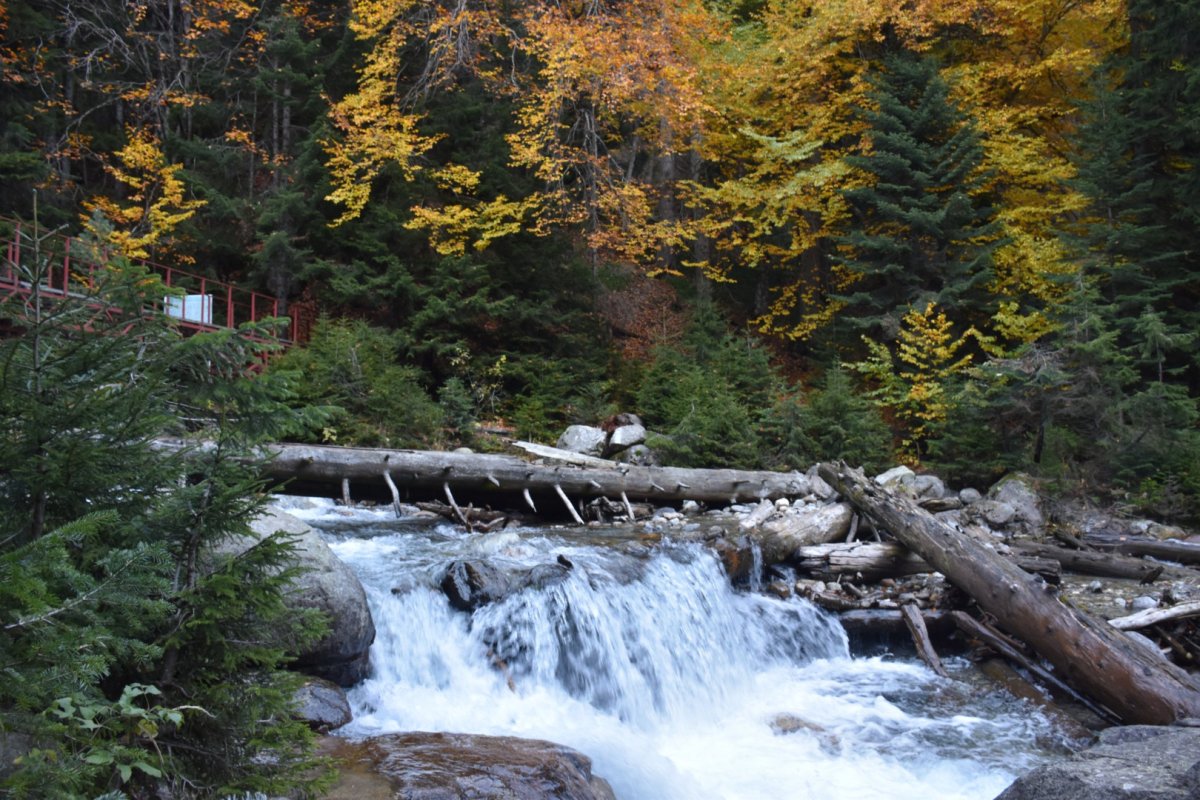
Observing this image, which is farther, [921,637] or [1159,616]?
[921,637]

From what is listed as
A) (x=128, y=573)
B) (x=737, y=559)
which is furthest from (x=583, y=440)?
(x=128, y=573)

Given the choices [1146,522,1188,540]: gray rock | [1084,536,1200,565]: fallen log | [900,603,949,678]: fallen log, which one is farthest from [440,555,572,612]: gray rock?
[1146,522,1188,540]: gray rock

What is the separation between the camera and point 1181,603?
24.1 feet

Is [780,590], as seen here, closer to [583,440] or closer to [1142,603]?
[1142,603]

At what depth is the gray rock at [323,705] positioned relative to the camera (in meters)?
4.85

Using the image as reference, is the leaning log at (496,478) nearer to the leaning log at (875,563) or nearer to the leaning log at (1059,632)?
the leaning log at (875,563)

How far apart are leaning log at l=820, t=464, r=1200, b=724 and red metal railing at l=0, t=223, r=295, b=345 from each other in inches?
252

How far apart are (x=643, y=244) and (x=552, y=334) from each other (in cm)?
302

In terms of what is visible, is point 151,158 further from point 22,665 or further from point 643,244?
point 22,665

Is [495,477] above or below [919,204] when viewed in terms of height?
below

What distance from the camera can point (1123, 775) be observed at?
364 centimetres

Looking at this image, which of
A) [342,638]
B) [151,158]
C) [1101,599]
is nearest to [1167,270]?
[1101,599]

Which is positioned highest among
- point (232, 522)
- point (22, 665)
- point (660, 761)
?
point (232, 522)

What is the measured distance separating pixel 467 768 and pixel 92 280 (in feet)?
10.0
